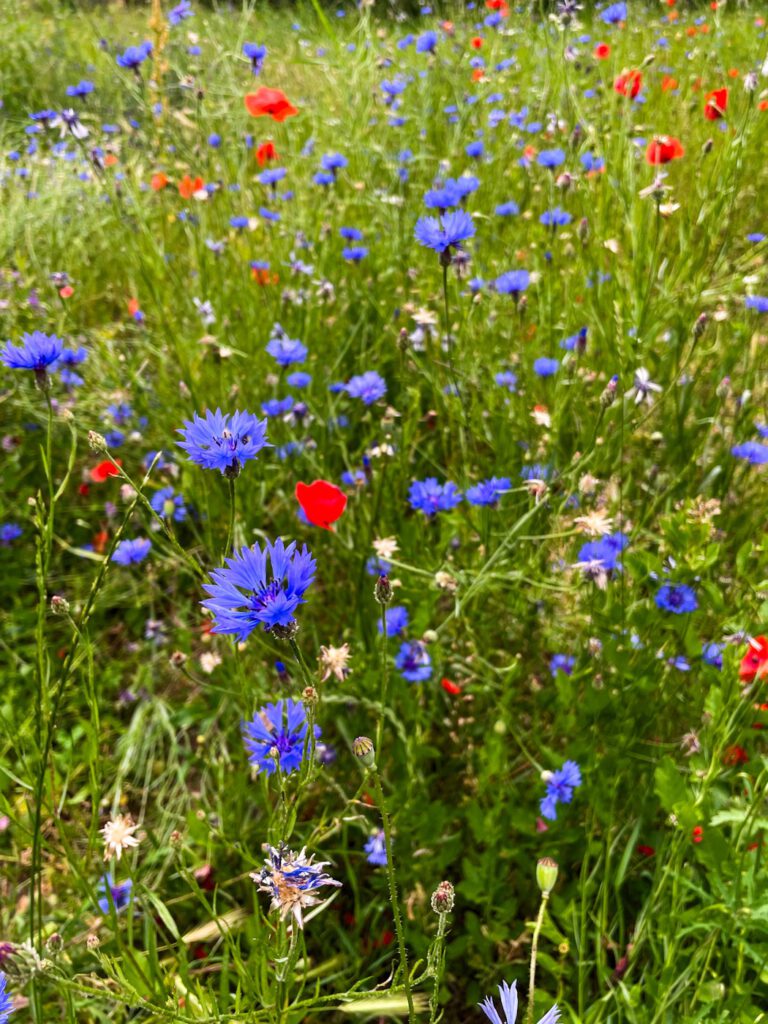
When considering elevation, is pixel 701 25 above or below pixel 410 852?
above

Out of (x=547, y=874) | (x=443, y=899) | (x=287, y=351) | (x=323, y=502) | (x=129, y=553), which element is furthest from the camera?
(x=287, y=351)

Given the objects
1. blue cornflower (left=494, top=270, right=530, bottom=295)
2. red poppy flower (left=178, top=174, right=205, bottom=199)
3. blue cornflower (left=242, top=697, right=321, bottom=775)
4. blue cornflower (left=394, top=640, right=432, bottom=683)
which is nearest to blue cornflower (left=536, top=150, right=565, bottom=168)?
blue cornflower (left=494, top=270, right=530, bottom=295)

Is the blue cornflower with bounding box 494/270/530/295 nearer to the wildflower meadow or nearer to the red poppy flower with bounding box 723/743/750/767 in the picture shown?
the wildflower meadow

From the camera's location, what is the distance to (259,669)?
4.70 ft

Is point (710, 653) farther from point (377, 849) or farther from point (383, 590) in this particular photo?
point (383, 590)

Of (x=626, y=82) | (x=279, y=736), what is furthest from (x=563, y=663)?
(x=626, y=82)

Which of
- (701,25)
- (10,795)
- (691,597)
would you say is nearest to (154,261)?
(10,795)

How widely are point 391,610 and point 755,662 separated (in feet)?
1.92

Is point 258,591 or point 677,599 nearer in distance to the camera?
point 258,591

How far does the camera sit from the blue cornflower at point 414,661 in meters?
1.22

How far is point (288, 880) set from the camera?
585 mm

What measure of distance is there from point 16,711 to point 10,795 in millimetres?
166

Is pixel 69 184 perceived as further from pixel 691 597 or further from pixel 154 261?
pixel 691 597

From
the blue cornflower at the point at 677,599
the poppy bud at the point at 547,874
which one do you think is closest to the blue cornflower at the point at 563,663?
the blue cornflower at the point at 677,599
